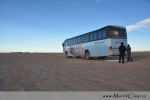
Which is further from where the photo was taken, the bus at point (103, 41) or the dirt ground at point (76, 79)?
the bus at point (103, 41)

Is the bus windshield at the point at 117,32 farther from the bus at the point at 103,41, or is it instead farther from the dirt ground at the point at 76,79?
the dirt ground at the point at 76,79

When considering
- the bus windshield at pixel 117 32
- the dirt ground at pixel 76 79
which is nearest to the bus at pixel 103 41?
the bus windshield at pixel 117 32

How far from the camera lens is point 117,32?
1850 centimetres

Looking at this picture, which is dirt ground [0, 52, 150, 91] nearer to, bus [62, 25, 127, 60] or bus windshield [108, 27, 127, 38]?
bus [62, 25, 127, 60]

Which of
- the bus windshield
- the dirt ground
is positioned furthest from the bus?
the dirt ground

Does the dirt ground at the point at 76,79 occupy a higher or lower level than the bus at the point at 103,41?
lower

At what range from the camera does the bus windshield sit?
1811 cm

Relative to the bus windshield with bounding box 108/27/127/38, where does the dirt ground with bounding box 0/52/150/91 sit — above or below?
below

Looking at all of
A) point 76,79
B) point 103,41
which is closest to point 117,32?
point 103,41

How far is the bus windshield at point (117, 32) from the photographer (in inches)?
713

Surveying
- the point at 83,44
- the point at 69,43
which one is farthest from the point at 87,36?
the point at 69,43

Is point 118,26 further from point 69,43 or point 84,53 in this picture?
point 69,43

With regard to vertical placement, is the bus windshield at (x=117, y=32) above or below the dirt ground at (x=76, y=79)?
above
